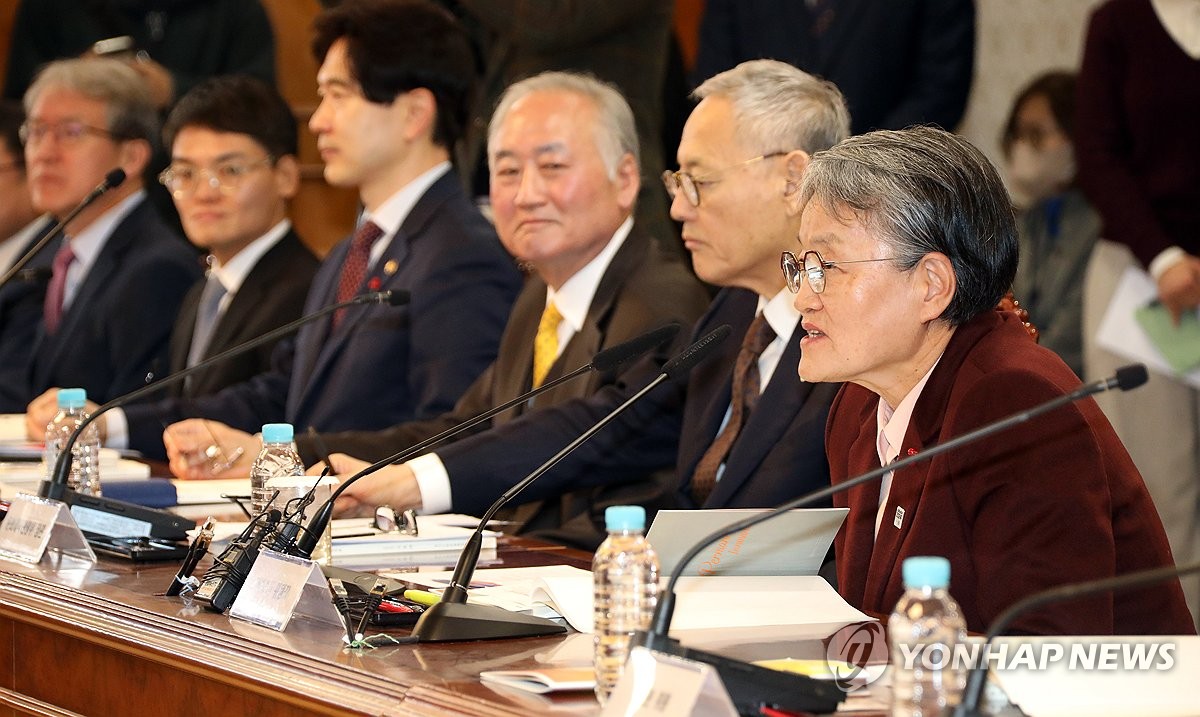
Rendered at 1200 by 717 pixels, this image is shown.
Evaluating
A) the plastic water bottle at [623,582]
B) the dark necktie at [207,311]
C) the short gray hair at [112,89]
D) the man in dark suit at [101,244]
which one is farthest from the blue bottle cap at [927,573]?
the short gray hair at [112,89]

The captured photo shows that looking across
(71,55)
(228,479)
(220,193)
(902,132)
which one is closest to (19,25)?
(71,55)

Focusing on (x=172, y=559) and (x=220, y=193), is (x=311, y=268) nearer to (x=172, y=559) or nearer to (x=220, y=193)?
(x=220, y=193)

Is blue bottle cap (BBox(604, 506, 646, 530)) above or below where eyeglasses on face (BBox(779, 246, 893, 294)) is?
below

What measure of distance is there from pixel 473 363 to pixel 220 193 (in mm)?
1374

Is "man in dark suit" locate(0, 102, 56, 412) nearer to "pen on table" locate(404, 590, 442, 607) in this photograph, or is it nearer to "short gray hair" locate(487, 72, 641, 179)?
"short gray hair" locate(487, 72, 641, 179)

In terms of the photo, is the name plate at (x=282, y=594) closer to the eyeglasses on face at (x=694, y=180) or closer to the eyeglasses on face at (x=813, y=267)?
the eyeglasses on face at (x=813, y=267)

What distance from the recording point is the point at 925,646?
4.71 feet

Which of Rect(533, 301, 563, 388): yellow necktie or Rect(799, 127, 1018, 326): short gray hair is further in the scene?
Rect(533, 301, 563, 388): yellow necktie

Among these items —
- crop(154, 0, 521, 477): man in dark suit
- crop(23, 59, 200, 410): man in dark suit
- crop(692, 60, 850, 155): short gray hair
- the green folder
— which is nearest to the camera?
crop(692, 60, 850, 155): short gray hair

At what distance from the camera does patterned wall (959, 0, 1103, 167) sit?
5852 millimetres

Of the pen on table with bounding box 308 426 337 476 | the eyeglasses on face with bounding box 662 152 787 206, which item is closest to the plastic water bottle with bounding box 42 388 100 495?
the pen on table with bounding box 308 426 337 476

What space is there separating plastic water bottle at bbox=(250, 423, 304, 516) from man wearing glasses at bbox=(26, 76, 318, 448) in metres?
2.07

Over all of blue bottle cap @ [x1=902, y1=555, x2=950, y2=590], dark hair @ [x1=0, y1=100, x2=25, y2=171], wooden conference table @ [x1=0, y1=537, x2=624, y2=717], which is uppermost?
dark hair @ [x1=0, y1=100, x2=25, y2=171]

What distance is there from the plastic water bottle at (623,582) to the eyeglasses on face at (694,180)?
1488mm
